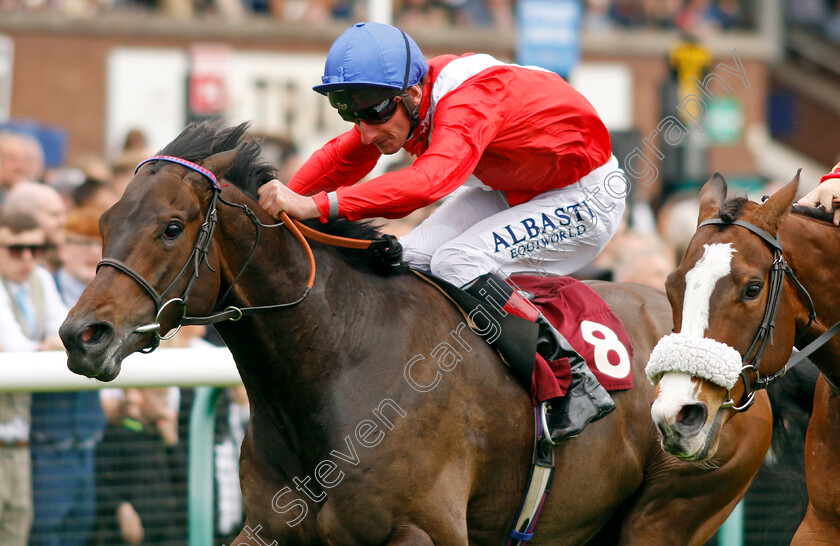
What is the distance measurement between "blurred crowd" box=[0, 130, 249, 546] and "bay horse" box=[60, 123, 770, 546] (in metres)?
1.32

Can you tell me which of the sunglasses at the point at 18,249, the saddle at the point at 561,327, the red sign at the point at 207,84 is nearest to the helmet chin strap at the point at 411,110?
the saddle at the point at 561,327

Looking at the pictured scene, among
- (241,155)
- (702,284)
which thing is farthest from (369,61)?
(702,284)

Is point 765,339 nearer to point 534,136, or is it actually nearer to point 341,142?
point 534,136

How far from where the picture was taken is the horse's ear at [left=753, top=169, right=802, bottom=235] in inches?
130

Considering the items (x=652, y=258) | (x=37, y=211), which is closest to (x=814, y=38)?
(x=652, y=258)

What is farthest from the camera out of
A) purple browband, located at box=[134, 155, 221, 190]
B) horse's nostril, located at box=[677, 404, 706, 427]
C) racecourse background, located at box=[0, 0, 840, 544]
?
racecourse background, located at box=[0, 0, 840, 544]

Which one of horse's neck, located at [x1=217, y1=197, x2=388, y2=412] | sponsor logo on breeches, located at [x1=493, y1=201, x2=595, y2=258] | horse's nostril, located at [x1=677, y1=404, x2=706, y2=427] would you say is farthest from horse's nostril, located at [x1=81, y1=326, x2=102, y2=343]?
horse's nostril, located at [x1=677, y1=404, x2=706, y2=427]

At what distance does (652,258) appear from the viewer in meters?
6.93

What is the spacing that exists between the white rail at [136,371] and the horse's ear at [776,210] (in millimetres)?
2342

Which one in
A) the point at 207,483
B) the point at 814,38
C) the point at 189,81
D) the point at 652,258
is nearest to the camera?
the point at 207,483

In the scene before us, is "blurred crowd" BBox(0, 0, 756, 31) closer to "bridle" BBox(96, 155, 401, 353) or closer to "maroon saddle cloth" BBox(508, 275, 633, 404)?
"maroon saddle cloth" BBox(508, 275, 633, 404)

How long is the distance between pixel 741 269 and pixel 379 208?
3.76 feet

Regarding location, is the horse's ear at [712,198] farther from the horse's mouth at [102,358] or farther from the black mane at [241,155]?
the horse's mouth at [102,358]

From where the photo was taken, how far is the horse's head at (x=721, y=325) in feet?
10.2
